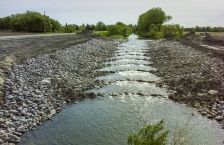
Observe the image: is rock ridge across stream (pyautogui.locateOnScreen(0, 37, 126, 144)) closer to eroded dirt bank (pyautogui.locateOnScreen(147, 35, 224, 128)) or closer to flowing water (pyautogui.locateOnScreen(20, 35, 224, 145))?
flowing water (pyautogui.locateOnScreen(20, 35, 224, 145))

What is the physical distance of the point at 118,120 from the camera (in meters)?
11.3

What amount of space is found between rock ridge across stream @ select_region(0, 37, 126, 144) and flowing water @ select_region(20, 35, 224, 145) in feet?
2.05

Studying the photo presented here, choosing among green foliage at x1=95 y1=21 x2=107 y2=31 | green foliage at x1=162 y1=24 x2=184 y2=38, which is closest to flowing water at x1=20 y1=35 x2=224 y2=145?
green foliage at x1=162 y1=24 x2=184 y2=38

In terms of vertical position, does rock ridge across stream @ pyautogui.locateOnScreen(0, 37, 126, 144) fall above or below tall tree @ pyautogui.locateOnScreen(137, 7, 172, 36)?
below

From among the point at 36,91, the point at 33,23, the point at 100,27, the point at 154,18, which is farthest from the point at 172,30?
the point at 36,91

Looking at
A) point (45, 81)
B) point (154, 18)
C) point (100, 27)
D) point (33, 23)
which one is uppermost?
point (154, 18)

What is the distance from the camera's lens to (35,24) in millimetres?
68750

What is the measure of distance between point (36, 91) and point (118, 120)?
5667 millimetres

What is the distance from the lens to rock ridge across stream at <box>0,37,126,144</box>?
392 inches

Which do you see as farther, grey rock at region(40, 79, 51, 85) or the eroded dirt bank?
grey rock at region(40, 79, 51, 85)

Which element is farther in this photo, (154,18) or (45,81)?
(154,18)

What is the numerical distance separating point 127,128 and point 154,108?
126 inches

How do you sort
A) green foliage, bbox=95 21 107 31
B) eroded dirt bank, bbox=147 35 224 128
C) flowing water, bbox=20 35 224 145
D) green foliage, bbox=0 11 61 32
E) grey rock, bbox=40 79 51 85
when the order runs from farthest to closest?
1. green foliage, bbox=95 21 107 31
2. green foliage, bbox=0 11 61 32
3. grey rock, bbox=40 79 51 85
4. eroded dirt bank, bbox=147 35 224 128
5. flowing water, bbox=20 35 224 145

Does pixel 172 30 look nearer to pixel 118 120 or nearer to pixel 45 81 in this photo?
pixel 45 81
